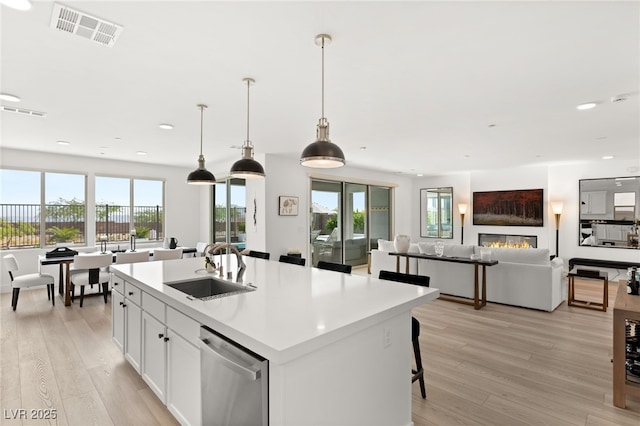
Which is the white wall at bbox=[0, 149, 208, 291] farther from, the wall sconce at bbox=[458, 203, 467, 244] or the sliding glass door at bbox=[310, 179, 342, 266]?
the wall sconce at bbox=[458, 203, 467, 244]

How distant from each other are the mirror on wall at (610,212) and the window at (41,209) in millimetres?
10935

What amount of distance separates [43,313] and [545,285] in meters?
7.07

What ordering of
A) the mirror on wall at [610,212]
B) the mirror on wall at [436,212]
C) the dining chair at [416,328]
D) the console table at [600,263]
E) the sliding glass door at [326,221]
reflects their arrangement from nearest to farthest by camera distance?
the dining chair at [416,328], the console table at [600,263], the mirror on wall at [610,212], the sliding glass door at [326,221], the mirror on wall at [436,212]

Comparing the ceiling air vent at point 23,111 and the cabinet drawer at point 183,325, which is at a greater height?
the ceiling air vent at point 23,111

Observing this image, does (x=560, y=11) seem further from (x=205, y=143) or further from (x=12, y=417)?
(x=205, y=143)

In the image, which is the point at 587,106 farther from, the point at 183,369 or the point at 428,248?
the point at 183,369

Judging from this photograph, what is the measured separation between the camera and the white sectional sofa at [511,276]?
4660 mm

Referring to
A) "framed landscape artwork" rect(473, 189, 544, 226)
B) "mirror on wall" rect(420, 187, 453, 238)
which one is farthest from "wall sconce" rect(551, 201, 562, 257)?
"mirror on wall" rect(420, 187, 453, 238)

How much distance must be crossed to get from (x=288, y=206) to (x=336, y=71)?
4131mm

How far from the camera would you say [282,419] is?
52.9 inches

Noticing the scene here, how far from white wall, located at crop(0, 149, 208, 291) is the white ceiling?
1229mm

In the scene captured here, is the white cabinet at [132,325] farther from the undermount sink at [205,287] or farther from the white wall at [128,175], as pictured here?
the white wall at [128,175]

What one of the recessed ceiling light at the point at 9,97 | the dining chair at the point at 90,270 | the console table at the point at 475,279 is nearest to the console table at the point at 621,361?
the console table at the point at 475,279

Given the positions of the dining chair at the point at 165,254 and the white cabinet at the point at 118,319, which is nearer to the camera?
the white cabinet at the point at 118,319
